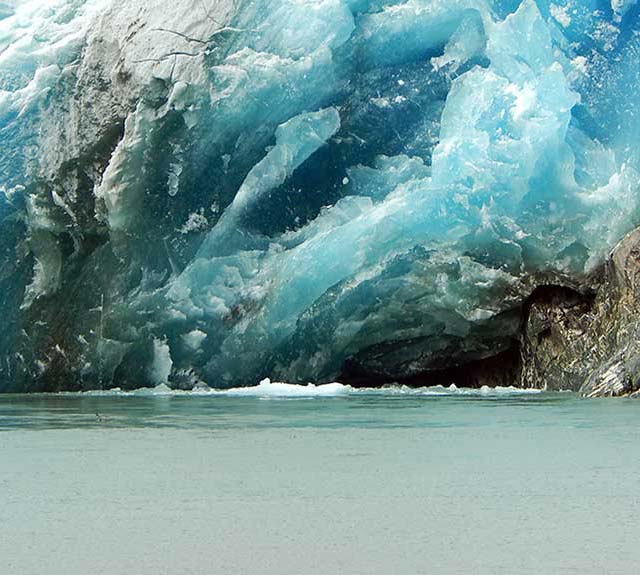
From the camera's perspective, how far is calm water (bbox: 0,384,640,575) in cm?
335

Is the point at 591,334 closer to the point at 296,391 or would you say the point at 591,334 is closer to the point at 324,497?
the point at 296,391

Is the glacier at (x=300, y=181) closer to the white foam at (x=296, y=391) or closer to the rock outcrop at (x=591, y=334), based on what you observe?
the white foam at (x=296, y=391)

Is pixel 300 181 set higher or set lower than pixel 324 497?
higher

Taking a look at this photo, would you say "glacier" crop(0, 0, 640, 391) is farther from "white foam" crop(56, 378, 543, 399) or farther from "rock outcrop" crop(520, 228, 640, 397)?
"rock outcrop" crop(520, 228, 640, 397)

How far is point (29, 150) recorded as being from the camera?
53.9 ft

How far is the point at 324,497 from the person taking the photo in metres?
4.53

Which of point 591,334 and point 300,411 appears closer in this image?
point 300,411

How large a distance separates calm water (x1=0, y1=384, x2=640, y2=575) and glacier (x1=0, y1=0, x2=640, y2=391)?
6.07 meters

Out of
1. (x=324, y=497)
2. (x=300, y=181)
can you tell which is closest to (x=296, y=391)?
(x=300, y=181)

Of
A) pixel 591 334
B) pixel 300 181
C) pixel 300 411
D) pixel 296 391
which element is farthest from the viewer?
pixel 300 181

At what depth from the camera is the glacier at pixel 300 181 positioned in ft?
46.4

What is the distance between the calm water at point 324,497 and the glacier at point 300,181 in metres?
6.07

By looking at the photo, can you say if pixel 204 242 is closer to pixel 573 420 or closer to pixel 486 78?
pixel 486 78

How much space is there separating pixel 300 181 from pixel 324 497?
36.1ft
